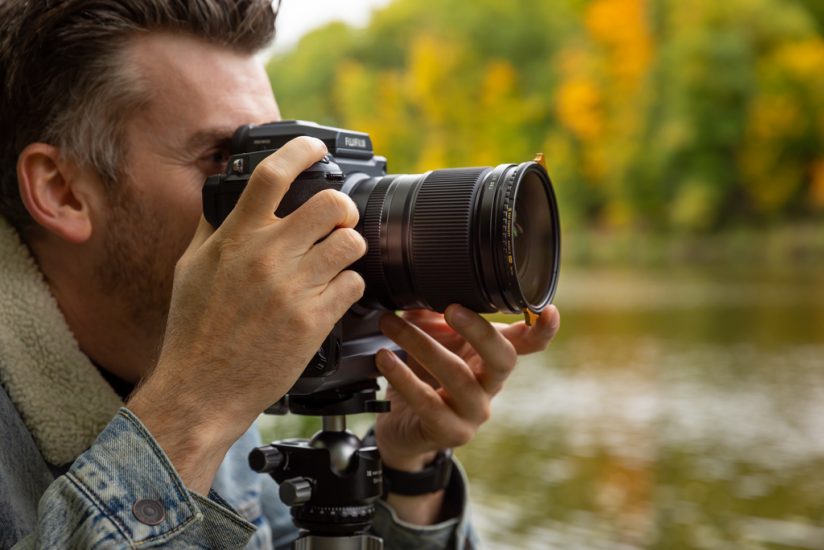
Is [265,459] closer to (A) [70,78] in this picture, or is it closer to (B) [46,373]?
(B) [46,373]

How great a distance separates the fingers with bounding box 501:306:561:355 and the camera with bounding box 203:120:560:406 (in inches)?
1.5

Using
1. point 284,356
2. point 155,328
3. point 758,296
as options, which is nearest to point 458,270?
point 284,356

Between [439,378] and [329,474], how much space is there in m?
0.18

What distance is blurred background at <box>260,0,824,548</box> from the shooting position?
5.40 metres

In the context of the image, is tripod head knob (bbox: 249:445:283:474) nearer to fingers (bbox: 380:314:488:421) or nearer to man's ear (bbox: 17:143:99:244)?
fingers (bbox: 380:314:488:421)

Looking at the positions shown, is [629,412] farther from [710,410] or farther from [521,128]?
[521,128]

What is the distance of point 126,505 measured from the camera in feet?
3.04

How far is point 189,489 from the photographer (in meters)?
0.97

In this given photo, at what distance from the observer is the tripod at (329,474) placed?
1179 millimetres

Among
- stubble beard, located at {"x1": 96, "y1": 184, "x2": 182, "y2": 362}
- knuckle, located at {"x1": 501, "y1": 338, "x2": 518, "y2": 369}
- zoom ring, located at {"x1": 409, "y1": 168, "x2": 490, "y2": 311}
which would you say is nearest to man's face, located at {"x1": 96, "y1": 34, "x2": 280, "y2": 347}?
stubble beard, located at {"x1": 96, "y1": 184, "x2": 182, "y2": 362}

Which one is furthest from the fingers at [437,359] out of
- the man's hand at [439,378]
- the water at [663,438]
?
the water at [663,438]

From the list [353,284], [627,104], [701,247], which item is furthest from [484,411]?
[627,104]

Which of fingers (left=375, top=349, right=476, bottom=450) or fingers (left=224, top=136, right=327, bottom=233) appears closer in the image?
fingers (left=224, top=136, right=327, bottom=233)

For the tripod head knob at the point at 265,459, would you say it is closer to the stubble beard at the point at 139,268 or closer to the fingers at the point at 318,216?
the stubble beard at the point at 139,268
